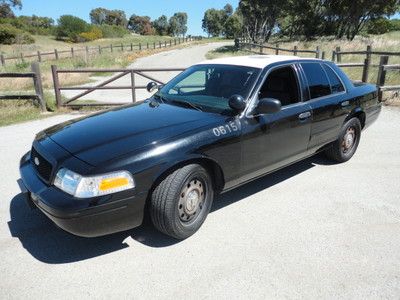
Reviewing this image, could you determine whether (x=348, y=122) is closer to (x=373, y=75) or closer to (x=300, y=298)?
(x=300, y=298)

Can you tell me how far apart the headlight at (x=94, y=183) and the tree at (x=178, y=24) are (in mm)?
150798

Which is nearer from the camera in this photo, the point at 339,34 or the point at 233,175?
the point at 233,175

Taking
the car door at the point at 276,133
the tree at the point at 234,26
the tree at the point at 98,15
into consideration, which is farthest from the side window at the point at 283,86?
the tree at the point at 98,15

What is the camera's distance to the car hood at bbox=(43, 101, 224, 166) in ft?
10.6

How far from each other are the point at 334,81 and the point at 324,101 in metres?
0.54

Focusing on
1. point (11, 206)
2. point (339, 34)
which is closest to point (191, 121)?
point (11, 206)

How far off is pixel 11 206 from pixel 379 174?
485 cm

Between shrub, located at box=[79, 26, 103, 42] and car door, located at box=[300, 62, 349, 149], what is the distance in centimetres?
8433

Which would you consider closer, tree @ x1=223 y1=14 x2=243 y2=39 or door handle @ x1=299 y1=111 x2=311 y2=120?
door handle @ x1=299 y1=111 x2=311 y2=120

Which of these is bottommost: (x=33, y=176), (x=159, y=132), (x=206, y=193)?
(x=206, y=193)

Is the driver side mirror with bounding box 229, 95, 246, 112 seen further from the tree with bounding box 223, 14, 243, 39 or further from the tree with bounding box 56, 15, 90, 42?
the tree with bounding box 223, 14, 243, 39

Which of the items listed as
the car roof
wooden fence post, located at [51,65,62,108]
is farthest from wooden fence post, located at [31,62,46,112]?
the car roof

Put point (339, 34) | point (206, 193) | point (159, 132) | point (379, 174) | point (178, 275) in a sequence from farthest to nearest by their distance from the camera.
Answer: point (339, 34) → point (379, 174) → point (206, 193) → point (159, 132) → point (178, 275)

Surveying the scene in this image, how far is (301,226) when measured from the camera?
3.85 metres
